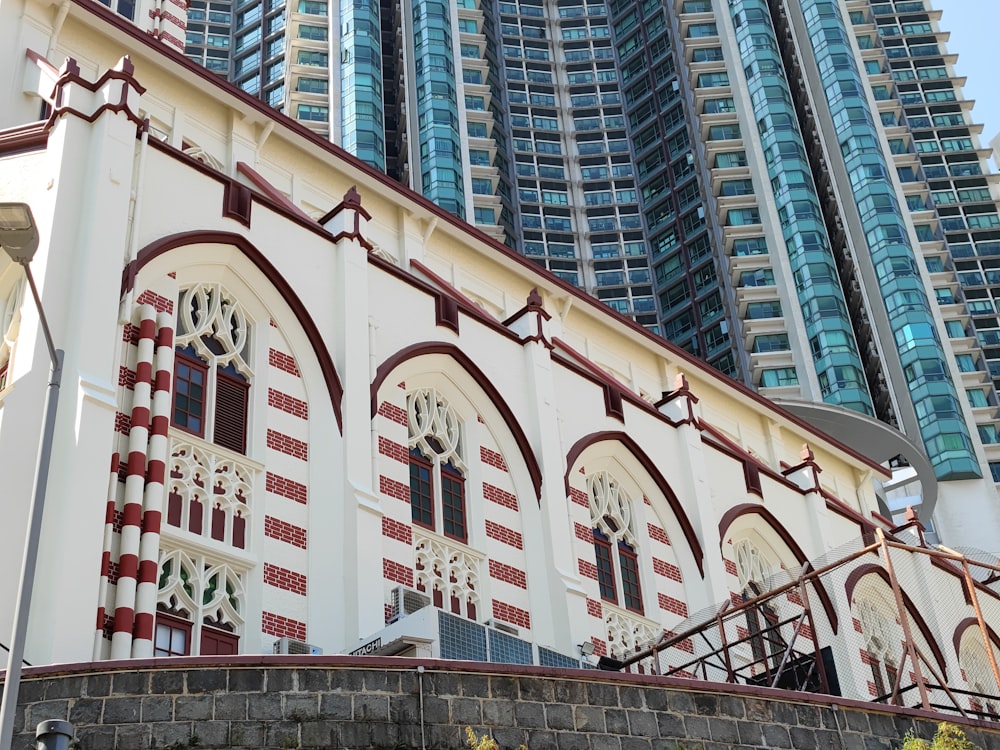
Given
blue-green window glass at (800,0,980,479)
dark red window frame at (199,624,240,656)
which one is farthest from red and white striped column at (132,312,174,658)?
blue-green window glass at (800,0,980,479)

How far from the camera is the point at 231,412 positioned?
20.2 m

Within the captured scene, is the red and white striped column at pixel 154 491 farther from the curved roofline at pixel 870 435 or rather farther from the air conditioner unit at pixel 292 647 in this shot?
the curved roofline at pixel 870 435

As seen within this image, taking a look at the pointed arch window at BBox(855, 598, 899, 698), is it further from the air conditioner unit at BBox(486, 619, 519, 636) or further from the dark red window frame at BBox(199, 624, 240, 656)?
the dark red window frame at BBox(199, 624, 240, 656)

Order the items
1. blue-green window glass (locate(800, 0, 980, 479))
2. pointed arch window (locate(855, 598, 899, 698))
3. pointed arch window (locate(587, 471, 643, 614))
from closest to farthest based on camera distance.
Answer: pointed arch window (locate(587, 471, 643, 614)) < pointed arch window (locate(855, 598, 899, 698)) < blue-green window glass (locate(800, 0, 980, 479))

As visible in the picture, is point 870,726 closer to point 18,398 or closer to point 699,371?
point 18,398

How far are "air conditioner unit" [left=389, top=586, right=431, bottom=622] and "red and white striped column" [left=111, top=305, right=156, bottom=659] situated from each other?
13.2ft

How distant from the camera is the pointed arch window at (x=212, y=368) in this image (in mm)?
19734

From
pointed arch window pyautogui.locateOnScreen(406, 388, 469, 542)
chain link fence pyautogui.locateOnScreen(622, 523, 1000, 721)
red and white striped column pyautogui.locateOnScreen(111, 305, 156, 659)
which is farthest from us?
chain link fence pyautogui.locateOnScreen(622, 523, 1000, 721)

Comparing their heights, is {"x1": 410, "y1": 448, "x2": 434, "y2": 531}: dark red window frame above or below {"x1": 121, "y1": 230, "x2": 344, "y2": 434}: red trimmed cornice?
below

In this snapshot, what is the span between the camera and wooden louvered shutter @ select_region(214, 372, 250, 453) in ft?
65.3

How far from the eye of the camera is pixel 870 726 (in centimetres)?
1554

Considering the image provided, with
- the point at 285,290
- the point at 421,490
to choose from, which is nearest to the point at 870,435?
the point at 421,490

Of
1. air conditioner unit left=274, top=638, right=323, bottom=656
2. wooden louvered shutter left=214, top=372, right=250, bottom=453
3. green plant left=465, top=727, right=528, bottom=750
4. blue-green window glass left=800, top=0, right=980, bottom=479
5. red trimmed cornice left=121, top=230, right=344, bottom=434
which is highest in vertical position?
blue-green window glass left=800, top=0, right=980, bottom=479

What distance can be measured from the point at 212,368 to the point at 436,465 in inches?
173
